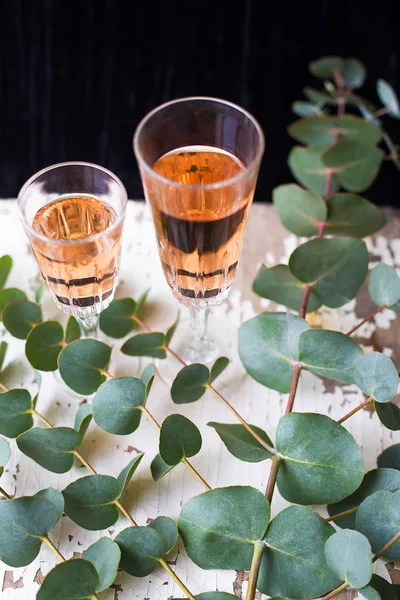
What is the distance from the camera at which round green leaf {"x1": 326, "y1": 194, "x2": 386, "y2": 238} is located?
2.73 ft

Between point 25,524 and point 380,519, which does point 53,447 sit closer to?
point 25,524

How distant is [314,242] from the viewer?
2.48 feet

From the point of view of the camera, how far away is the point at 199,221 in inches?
25.1

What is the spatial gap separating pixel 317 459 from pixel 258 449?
5cm

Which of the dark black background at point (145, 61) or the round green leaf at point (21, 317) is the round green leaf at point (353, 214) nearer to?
the round green leaf at point (21, 317)

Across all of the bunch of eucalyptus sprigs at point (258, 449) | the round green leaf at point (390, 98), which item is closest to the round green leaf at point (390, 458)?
the bunch of eucalyptus sprigs at point (258, 449)

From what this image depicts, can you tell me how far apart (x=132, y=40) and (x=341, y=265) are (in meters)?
0.81

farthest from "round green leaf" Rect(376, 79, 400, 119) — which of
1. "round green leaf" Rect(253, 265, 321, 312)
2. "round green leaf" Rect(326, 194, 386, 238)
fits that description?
"round green leaf" Rect(253, 265, 321, 312)

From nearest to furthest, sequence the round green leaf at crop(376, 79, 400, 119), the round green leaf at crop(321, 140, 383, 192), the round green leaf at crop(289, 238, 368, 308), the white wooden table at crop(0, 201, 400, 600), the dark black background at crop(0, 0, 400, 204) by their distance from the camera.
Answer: the white wooden table at crop(0, 201, 400, 600), the round green leaf at crop(289, 238, 368, 308), the round green leaf at crop(321, 140, 383, 192), the round green leaf at crop(376, 79, 400, 119), the dark black background at crop(0, 0, 400, 204)

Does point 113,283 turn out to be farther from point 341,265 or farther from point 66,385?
point 341,265

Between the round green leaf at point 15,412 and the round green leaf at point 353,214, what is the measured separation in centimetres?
38

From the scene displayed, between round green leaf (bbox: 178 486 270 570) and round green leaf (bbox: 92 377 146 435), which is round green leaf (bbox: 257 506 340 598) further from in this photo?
round green leaf (bbox: 92 377 146 435)

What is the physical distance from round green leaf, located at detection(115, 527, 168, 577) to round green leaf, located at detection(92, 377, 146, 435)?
96mm

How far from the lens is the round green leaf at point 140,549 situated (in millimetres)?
620
